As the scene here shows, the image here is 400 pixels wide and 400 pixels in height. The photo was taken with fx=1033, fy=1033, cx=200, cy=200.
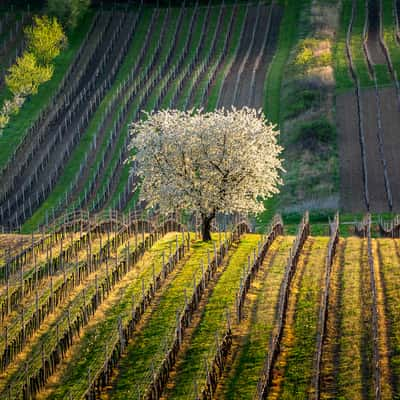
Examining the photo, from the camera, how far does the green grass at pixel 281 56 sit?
9894 cm

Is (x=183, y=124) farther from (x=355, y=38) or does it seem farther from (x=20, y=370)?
(x=355, y=38)

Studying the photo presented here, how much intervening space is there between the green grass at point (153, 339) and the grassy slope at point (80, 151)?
2943 centimetres

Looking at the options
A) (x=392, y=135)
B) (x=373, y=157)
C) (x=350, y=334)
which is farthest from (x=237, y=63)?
(x=350, y=334)

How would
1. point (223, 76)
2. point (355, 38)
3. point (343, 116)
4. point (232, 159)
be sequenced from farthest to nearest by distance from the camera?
point (355, 38) < point (223, 76) < point (343, 116) < point (232, 159)

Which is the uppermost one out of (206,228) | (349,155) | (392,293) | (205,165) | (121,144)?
(121,144)

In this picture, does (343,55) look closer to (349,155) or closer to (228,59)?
(228,59)

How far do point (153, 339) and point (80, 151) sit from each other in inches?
2114

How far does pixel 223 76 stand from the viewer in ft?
360

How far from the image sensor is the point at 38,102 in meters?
107

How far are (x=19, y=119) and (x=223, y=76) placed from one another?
73.1 feet

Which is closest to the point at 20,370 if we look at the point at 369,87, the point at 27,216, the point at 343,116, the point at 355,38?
the point at 27,216

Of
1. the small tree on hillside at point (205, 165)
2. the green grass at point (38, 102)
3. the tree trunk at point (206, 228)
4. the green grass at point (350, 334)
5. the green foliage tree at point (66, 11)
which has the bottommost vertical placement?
the green grass at point (350, 334)

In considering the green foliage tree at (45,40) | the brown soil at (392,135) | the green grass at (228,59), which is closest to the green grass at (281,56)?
the green grass at (228,59)

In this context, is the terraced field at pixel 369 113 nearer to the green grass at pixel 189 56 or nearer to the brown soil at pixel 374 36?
the brown soil at pixel 374 36
